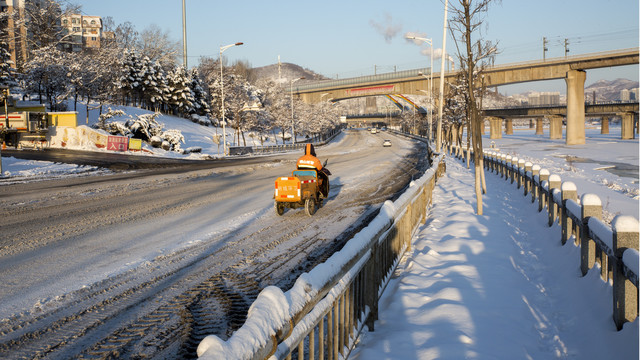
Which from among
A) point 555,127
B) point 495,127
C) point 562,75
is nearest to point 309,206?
point 562,75

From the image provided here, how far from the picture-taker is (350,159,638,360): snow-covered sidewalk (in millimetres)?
4953

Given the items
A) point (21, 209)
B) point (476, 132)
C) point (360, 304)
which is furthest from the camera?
point (476, 132)

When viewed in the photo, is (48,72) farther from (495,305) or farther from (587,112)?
(587,112)

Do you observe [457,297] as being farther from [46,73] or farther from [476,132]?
[46,73]

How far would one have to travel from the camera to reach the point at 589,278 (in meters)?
6.54

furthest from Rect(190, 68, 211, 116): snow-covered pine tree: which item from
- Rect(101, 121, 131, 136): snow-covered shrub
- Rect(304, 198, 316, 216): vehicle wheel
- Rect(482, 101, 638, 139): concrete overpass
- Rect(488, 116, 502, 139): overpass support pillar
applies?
Rect(304, 198, 316, 216): vehicle wheel

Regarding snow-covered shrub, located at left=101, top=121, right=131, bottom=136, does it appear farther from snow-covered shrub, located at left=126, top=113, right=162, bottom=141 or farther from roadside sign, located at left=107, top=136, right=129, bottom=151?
roadside sign, located at left=107, top=136, right=129, bottom=151

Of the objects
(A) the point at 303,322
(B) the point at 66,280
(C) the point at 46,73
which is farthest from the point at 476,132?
(C) the point at 46,73

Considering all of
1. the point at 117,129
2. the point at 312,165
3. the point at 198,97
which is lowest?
the point at 312,165

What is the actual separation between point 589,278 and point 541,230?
4.46 m

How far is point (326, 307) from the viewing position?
3.51 m

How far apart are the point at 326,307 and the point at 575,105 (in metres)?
80.1

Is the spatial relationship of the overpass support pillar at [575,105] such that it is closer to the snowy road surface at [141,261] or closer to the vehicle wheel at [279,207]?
the snowy road surface at [141,261]

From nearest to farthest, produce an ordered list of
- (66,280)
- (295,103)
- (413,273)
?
(66,280)
(413,273)
(295,103)
